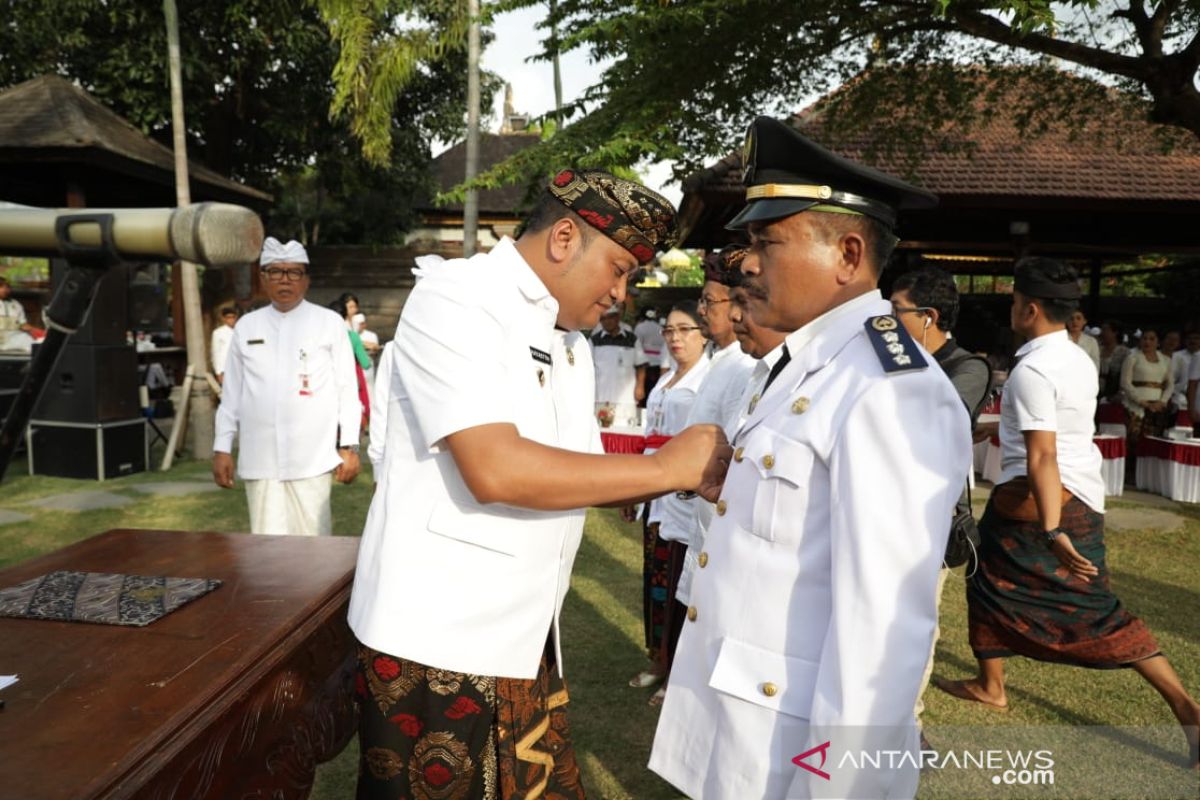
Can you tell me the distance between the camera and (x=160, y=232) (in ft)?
3.23

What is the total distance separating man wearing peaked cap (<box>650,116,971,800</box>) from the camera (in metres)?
1.25

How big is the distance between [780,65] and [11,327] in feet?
34.8

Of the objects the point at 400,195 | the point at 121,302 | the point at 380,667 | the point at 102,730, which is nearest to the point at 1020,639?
the point at 380,667

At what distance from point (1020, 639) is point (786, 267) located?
283 cm

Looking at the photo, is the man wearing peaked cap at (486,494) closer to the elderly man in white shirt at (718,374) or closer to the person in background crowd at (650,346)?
the elderly man in white shirt at (718,374)

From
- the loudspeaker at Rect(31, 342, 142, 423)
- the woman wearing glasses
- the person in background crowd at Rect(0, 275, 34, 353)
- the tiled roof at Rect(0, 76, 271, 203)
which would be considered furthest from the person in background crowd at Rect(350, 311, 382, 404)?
the woman wearing glasses

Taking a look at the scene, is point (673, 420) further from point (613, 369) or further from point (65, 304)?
point (613, 369)

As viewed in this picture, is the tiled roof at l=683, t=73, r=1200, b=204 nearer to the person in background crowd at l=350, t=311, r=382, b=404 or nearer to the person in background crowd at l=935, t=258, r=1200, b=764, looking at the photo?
the person in background crowd at l=350, t=311, r=382, b=404

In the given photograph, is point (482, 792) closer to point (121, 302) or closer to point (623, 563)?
point (623, 563)

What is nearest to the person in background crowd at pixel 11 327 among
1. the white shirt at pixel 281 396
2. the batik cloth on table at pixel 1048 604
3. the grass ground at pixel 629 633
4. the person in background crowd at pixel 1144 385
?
the grass ground at pixel 629 633

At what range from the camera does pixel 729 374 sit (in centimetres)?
364

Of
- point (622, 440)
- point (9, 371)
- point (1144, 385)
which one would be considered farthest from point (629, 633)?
point (9, 371)

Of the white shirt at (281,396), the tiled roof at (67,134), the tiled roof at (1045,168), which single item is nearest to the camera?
the white shirt at (281,396)

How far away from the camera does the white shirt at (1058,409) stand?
3256 mm
